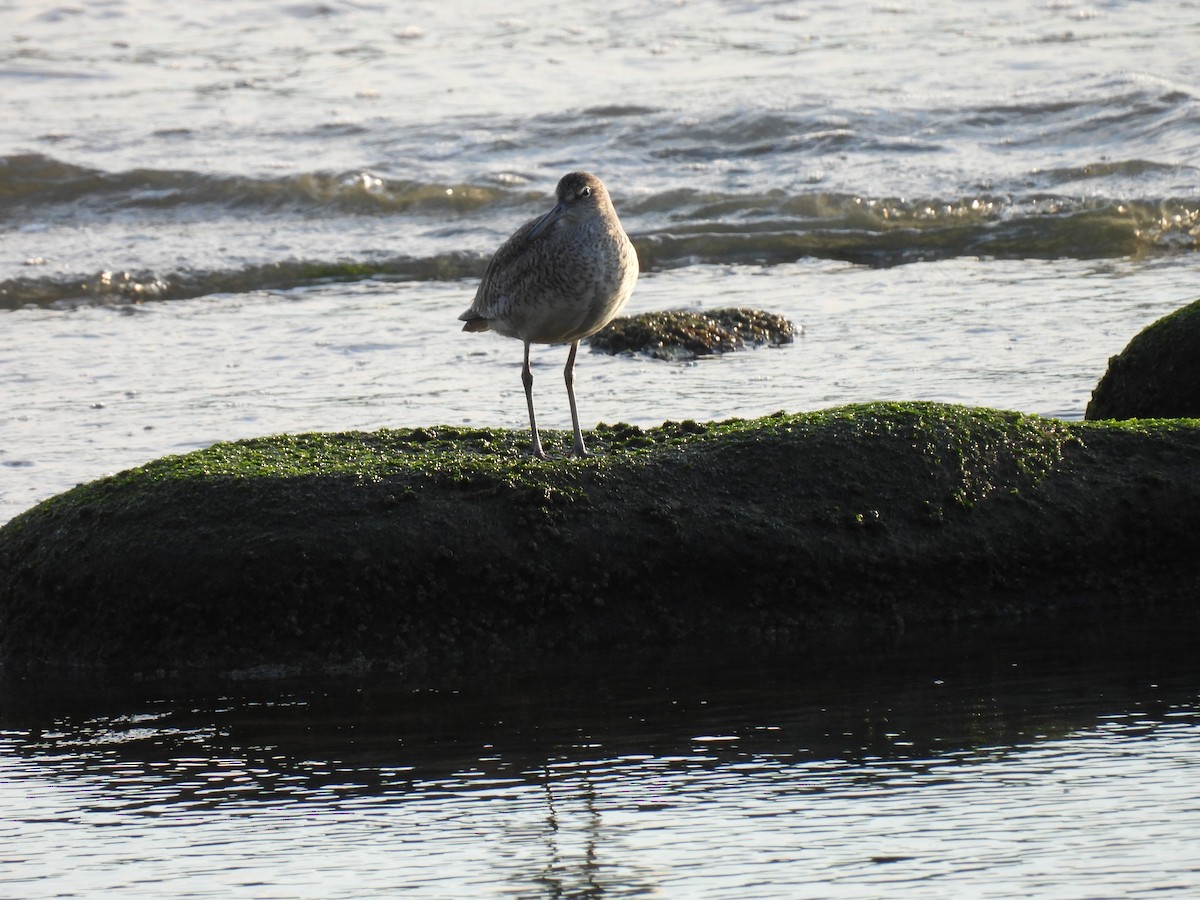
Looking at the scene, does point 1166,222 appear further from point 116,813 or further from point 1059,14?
point 116,813

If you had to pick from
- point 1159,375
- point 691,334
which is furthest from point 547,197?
point 1159,375

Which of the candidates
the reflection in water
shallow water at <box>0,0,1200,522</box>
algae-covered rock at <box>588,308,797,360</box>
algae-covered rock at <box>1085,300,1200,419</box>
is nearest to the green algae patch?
the reflection in water

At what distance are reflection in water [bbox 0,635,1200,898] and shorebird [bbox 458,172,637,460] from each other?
1.47 m

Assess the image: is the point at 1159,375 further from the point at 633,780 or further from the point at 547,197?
the point at 547,197

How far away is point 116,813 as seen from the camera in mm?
4094

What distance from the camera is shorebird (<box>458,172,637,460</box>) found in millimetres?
6059

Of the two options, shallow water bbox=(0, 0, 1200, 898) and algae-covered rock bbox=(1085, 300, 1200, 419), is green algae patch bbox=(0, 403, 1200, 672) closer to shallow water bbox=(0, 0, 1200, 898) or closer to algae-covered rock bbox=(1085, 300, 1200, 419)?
shallow water bbox=(0, 0, 1200, 898)

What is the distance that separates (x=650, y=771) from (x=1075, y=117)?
47.5 feet

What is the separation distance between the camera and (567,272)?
6.05 metres

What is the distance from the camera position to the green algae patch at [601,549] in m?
5.20

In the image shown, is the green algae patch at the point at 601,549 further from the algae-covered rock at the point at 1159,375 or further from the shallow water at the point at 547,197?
the shallow water at the point at 547,197

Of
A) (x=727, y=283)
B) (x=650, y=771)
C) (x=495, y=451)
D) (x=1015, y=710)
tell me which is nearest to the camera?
(x=650, y=771)

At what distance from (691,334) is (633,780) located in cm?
601

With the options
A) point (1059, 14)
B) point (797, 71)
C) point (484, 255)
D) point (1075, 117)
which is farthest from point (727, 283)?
Result: point (1059, 14)
